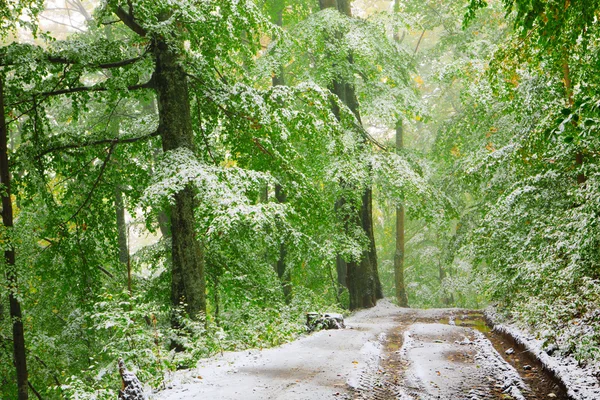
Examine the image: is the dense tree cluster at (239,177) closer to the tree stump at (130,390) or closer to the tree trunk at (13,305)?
the tree trunk at (13,305)

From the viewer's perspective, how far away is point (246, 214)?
7.27 metres

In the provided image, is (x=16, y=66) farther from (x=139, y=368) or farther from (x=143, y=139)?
(x=139, y=368)

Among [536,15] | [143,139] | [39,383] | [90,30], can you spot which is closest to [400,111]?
[143,139]

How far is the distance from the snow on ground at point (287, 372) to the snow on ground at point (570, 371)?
2.15 m

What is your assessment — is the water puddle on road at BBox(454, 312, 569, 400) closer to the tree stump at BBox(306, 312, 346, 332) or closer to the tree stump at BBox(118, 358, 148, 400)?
the tree stump at BBox(306, 312, 346, 332)

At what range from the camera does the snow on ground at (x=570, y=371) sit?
462cm

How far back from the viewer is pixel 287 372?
19.7 ft

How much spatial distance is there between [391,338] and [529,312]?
251cm

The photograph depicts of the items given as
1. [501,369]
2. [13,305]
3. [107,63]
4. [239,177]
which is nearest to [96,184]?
[107,63]

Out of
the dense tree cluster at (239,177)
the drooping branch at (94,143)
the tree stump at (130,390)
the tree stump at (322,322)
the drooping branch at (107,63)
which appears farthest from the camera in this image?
the tree stump at (322,322)

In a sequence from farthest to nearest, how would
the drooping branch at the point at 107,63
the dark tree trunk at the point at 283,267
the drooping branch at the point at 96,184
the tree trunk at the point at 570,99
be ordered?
the dark tree trunk at the point at 283,267, the drooping branch at the point at 96,184, the drooping branch at the point at 107,63, the tree trunk at the point at 570,99

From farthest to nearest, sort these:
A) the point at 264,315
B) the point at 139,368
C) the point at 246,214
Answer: the point at 264,315 < the point at 246,214 < the point at 139,368

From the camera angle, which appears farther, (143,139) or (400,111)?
(400,111)

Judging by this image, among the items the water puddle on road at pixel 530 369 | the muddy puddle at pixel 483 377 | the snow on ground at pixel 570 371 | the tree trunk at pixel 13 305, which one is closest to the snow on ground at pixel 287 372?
the muddy puddle at pixel 483 377
